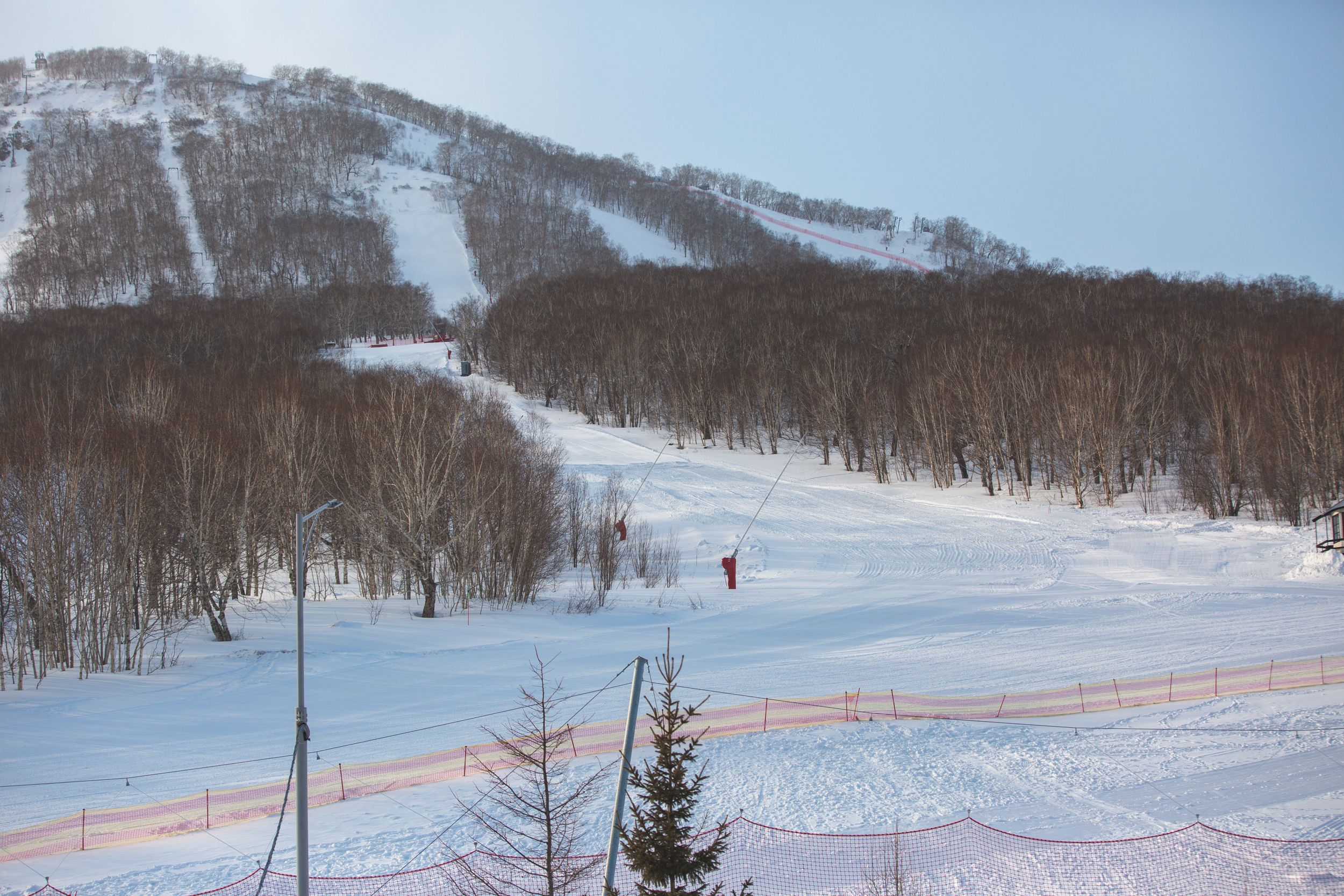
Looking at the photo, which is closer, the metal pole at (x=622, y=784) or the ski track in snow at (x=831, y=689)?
the metal pole at (x=622, y=784)

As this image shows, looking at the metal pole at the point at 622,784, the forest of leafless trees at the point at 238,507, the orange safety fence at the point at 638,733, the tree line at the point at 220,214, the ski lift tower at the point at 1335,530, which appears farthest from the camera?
the tree line at the point at 220,214

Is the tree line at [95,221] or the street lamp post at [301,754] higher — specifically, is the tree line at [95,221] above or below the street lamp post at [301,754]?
above

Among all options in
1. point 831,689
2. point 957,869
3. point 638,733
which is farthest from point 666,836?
point 831,689

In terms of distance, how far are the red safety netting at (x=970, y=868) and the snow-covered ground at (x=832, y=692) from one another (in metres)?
0.42

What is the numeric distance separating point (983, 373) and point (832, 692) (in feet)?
123

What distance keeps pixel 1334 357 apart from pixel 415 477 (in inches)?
1787

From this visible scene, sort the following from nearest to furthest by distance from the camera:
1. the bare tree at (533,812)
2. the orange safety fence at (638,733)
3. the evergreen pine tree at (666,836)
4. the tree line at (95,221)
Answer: the evergreen pine tree at (666,836), the bare tree at (533,812), the orange safety fence at (638,733), the tree line at (95,221)

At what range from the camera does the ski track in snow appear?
42.2ft

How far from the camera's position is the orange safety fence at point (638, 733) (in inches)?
482

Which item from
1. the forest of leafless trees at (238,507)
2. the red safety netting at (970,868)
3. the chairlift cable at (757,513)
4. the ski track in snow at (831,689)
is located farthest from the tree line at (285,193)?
the red safety netting at (970,868)

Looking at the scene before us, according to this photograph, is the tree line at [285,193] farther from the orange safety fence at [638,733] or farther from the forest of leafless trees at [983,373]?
the orange safety fence at [638,733]

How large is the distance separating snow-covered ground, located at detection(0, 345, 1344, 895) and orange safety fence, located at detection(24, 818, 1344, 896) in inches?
16.5

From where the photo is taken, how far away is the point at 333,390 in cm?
4934

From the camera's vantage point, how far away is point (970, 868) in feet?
37.9
